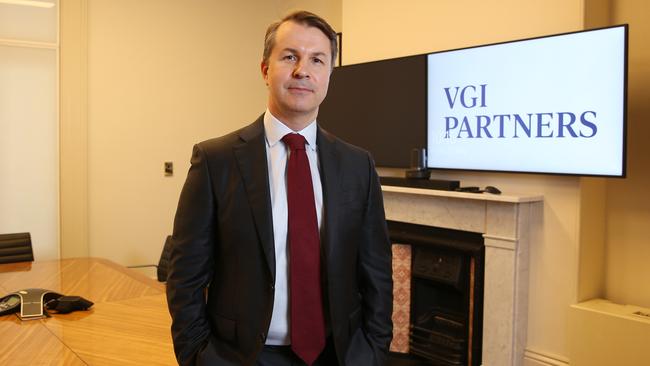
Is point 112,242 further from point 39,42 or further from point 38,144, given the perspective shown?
point 39,42

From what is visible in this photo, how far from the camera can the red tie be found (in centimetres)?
126

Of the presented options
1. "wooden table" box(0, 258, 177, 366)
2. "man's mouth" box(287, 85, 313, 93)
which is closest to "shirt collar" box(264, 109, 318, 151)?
"man's mouth" box(287, 85, 313, 93)

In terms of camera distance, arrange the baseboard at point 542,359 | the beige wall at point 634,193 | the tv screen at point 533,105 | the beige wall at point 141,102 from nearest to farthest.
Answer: the tv screen at point 533,105, the beige wall at point 634,193, the baseboard at point 542,359, the beige wall at point 141,102

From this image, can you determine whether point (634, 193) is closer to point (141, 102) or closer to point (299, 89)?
point (299, 89)

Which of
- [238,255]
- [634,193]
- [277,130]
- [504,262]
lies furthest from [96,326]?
[634,193]

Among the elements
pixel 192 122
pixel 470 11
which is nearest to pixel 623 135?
pixel 470 11

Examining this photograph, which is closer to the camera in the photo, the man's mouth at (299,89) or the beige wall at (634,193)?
the man's mouth at (299,89)

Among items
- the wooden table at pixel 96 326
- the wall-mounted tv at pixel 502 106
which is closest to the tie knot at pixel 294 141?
the wooden table at pixel 96 326

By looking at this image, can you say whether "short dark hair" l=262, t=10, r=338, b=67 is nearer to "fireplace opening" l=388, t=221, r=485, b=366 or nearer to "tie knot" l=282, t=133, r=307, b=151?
"tie knot" l=282, t=133, r=307, b=151

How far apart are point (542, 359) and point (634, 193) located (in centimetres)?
103

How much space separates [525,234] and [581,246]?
0.31 m

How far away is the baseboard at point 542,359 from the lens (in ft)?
10.4

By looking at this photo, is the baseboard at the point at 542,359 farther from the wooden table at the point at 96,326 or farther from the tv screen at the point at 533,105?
the wooden table at the point at 96,326

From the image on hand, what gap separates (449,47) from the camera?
3.78 meters
